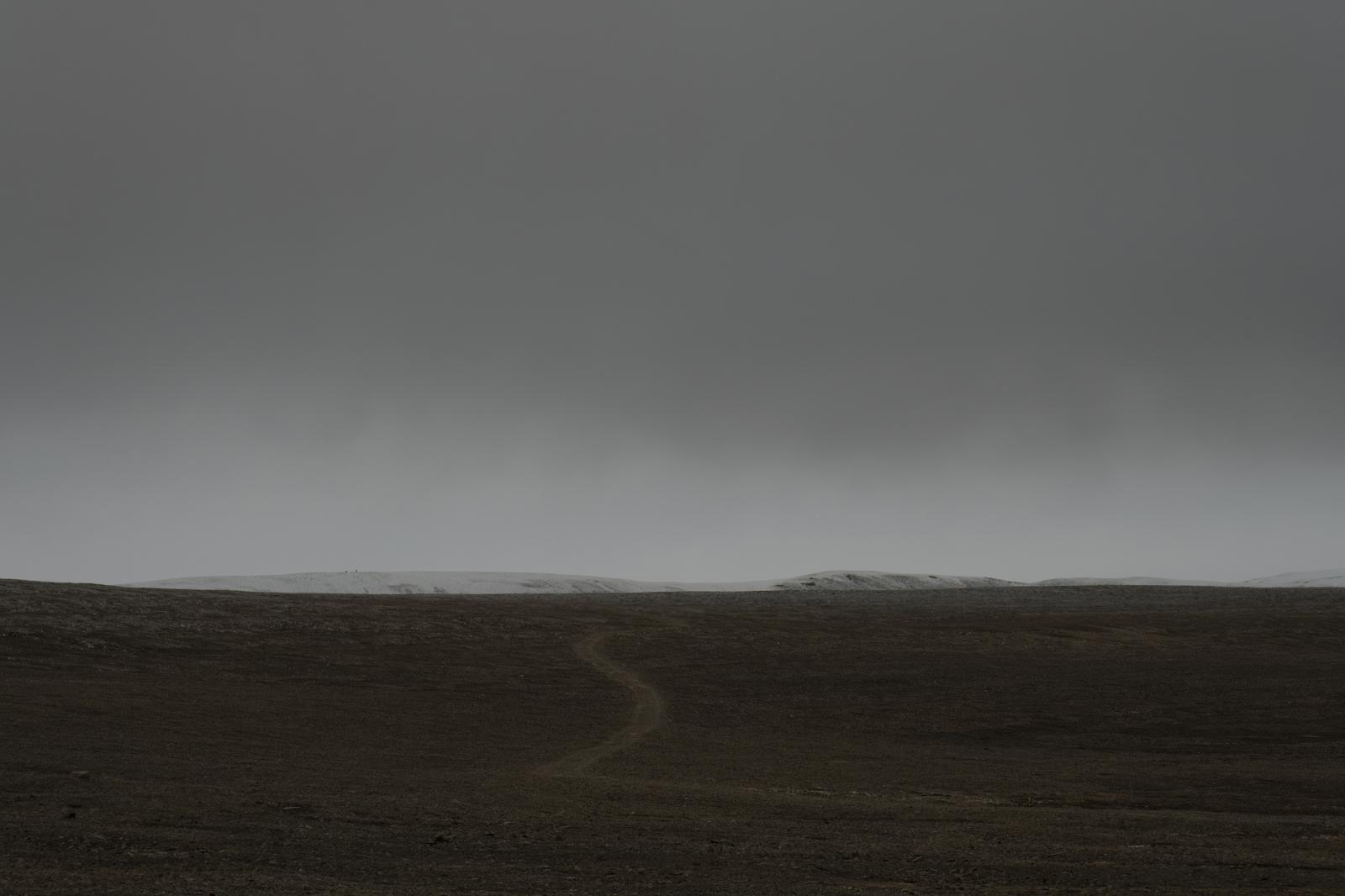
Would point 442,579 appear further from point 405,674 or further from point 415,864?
point 415,864

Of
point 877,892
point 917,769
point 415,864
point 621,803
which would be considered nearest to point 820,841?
point 877,892

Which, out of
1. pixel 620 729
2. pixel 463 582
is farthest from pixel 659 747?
pixel 463 582

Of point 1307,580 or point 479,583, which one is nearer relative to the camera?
point 479,583

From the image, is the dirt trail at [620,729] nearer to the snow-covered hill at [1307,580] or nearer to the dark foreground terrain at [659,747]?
the dark foreground terrain at [659,747]

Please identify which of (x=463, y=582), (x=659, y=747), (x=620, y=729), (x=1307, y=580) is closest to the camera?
(x=659, y=747)

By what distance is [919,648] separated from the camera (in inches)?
1602

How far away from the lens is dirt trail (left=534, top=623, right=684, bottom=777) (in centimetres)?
2219

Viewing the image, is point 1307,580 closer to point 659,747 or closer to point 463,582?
point 463,582

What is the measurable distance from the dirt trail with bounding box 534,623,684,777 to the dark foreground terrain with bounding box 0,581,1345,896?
16 centimetres

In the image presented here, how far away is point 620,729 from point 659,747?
2940 mm

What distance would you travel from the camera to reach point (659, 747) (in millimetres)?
25297

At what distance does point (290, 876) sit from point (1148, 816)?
1264 cm

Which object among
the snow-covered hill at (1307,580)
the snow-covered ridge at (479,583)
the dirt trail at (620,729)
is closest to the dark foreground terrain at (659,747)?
the dirt trail at (620,729)

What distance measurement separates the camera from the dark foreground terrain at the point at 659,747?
1259 centimetres
